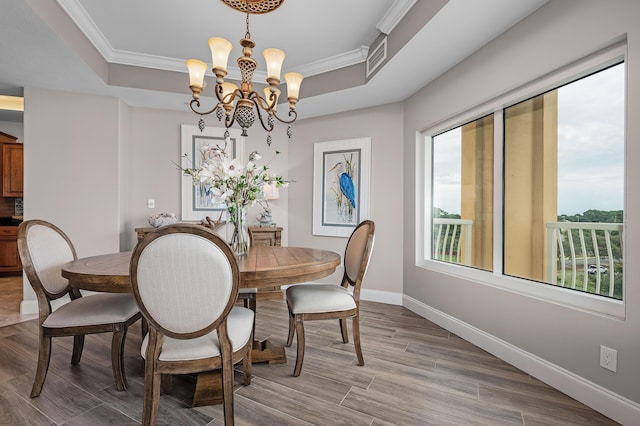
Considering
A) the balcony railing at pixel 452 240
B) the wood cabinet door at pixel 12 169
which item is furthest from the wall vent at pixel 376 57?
the wood cabinet door at pixel 12 169

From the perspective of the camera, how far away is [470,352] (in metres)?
2.52

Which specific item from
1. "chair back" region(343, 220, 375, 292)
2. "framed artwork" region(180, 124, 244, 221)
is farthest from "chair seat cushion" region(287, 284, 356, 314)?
"framed artwork" region(180, 124, 244, 221)

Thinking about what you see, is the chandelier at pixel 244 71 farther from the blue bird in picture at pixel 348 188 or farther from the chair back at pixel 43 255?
the blue bird in picture at pixel 348 188

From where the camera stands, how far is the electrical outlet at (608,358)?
1684 millimetres

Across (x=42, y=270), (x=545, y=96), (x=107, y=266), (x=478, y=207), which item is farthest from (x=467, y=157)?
(x=42, y=270)

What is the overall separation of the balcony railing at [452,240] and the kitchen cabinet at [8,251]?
21.6 ft

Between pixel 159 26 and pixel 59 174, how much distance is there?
2.10 metres

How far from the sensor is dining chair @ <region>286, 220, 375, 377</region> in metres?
2.09

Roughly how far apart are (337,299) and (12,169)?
20.9ft

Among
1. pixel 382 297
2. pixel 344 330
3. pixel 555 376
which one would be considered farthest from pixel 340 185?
pixel 555 376

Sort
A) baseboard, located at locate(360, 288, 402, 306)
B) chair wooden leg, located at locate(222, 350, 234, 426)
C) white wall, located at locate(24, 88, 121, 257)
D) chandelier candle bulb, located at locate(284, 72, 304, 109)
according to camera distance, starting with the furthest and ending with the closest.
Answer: baseboard, located at locate(360, 288, 402, 306) < white wall, located at locate(24, 88, 121, 257) < chandelier candle bulb, located at locate(284, 72, 304, 109) < chair wooden leg, located at locate(222, 350, 234, 426)

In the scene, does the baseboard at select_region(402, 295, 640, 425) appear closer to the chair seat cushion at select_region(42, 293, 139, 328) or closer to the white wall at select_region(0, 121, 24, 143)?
the chair seat cushion at select_region(42, 293, 139, 328)

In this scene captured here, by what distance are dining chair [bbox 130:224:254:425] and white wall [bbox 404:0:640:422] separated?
1.97 m

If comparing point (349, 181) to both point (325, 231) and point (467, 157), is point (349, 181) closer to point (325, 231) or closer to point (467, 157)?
point (325, 231)
